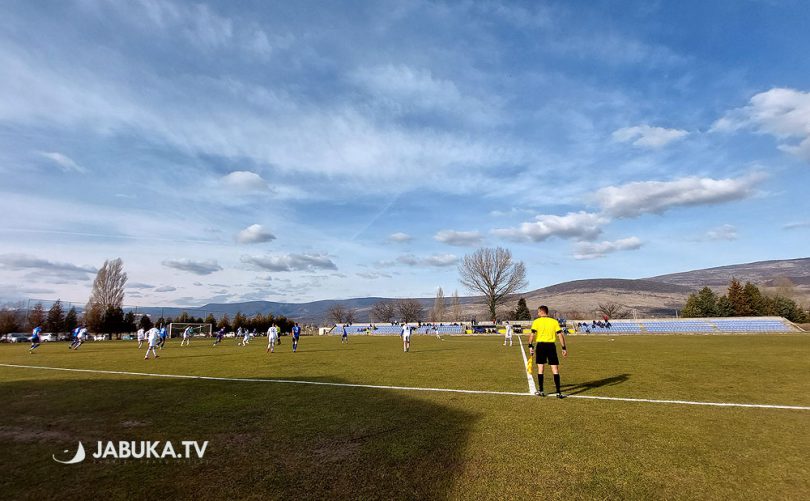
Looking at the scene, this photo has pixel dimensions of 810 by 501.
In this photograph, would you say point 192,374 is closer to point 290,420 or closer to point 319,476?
point 290,420

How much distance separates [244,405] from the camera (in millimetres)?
8922

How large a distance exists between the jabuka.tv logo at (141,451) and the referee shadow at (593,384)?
28.0 ft

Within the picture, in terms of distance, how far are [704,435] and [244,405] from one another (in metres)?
9.07

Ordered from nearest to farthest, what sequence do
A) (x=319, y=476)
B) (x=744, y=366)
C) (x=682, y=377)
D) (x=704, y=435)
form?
(x=319, y=476), (x=704, y=435), (x=682, y=377), (x=744, y=366)

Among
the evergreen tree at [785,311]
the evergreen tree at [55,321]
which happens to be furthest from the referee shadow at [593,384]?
the evergreen tree at [55,321]

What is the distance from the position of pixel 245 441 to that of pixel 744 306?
90056mm

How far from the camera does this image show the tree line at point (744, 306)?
68.4m

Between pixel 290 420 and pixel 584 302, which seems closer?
pixel 290 420

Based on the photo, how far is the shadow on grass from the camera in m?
4.53

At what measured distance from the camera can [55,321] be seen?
70.8 meters

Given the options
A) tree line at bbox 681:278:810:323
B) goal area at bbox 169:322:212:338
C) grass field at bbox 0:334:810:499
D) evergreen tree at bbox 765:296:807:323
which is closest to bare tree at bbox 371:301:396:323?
goal area at bbox 169:322:212:338

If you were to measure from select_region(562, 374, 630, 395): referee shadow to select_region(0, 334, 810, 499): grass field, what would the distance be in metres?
0.08

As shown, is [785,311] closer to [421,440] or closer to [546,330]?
[546,330]

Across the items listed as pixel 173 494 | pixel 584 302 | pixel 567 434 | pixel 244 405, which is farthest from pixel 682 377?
pixel 584 302
